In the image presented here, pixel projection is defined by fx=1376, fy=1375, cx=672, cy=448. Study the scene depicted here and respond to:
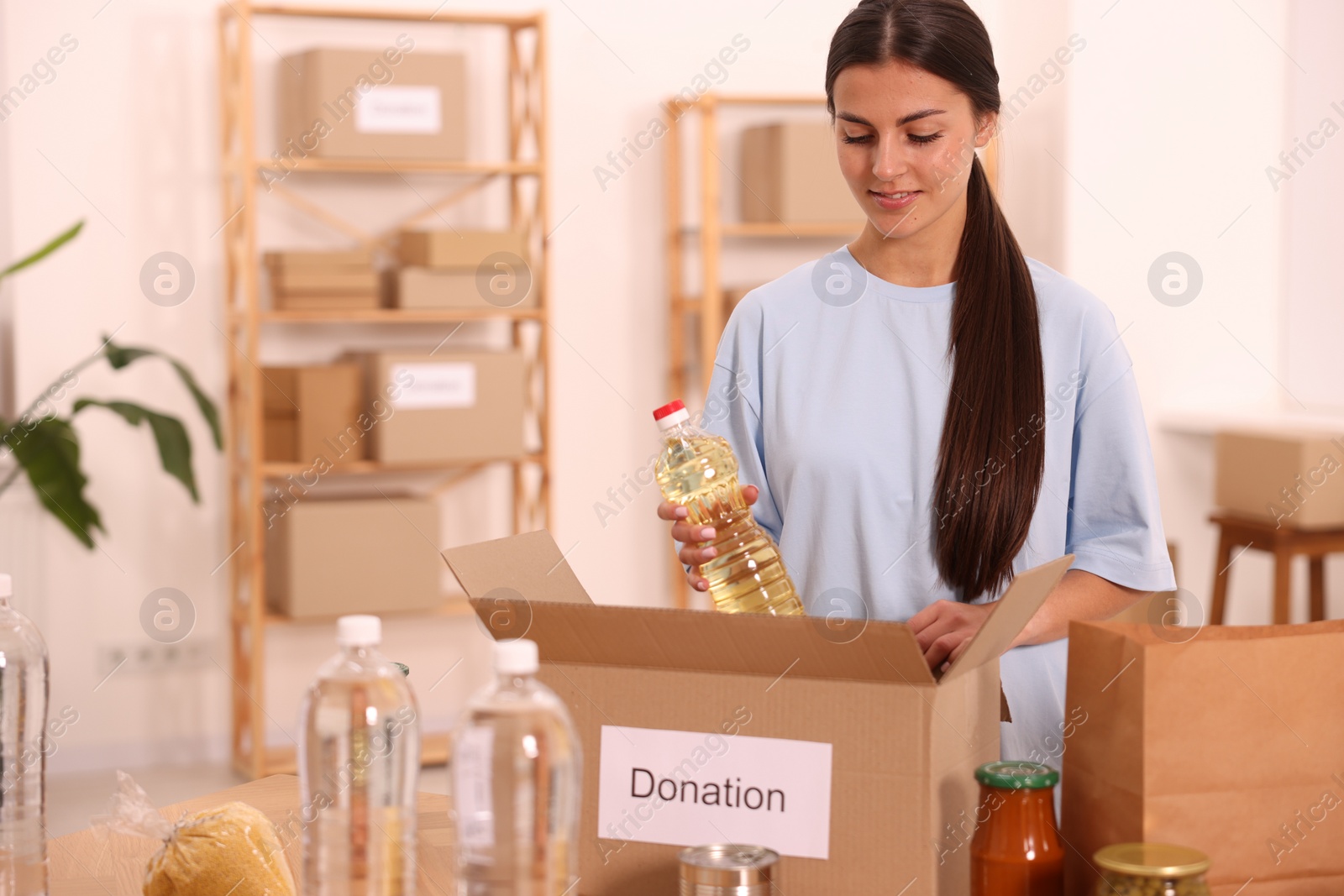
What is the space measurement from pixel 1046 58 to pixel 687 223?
124cm

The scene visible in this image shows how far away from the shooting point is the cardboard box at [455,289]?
3.78m

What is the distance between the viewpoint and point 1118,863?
0.78 meters

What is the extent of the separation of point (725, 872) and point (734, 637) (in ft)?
0.49

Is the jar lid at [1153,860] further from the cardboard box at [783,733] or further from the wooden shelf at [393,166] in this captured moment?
the wooden shelf at [393,166]

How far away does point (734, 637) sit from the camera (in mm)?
900

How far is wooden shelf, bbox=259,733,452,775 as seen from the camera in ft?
12.5

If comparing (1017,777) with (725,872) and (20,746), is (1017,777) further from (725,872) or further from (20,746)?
(20,746)

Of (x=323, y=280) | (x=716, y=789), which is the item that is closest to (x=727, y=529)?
(x=716, y=789)

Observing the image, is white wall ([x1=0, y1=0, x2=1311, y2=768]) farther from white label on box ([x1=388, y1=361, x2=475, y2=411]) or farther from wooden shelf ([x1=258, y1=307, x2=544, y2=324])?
white label on box ([x1=388, y1=361, x2=475, y2=411])

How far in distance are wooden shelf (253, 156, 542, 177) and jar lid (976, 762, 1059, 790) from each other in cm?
318

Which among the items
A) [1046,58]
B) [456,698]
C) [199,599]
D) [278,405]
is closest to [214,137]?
[278,405]

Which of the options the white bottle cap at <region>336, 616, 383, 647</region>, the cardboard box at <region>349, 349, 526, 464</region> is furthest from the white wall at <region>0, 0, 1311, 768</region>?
the white bottle cap at <region>336, 616, 383, 647</region>

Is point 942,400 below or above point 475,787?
above

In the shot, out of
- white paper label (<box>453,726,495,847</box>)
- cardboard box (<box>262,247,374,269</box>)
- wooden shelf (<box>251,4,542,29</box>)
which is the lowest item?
white paper label (<box>453,726,495,847</box>)
